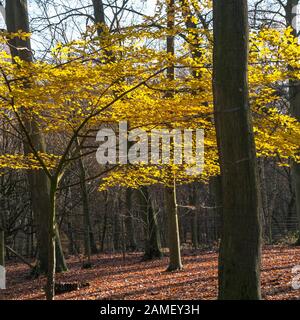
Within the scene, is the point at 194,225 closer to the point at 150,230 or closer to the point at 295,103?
the point at 150,230

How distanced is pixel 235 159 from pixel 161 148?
13.5ft

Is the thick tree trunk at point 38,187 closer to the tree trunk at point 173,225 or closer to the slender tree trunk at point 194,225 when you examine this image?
the tree trunk at point 173,225

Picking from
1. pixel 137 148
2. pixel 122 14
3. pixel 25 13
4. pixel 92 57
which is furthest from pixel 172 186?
pixel 122 14

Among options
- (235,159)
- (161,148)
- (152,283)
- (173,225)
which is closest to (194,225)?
(173,225)

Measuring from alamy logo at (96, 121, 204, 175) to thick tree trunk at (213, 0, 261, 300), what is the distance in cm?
259

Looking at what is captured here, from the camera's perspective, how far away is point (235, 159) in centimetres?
530

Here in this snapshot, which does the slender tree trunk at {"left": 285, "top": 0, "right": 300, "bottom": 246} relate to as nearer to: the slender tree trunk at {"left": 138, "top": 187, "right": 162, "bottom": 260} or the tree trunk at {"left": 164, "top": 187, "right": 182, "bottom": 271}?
the tree trunk at {"left": 164, "top": 187, "right": 182, "bottom": 271}

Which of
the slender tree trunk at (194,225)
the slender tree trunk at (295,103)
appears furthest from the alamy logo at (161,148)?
the slender tree trunk at (194,225)

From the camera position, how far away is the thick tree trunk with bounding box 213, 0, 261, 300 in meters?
5.22

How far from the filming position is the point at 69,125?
7480 millimetres

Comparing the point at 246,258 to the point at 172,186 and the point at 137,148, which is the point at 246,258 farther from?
the point at 172,186

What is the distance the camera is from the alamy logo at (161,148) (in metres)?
8.34
